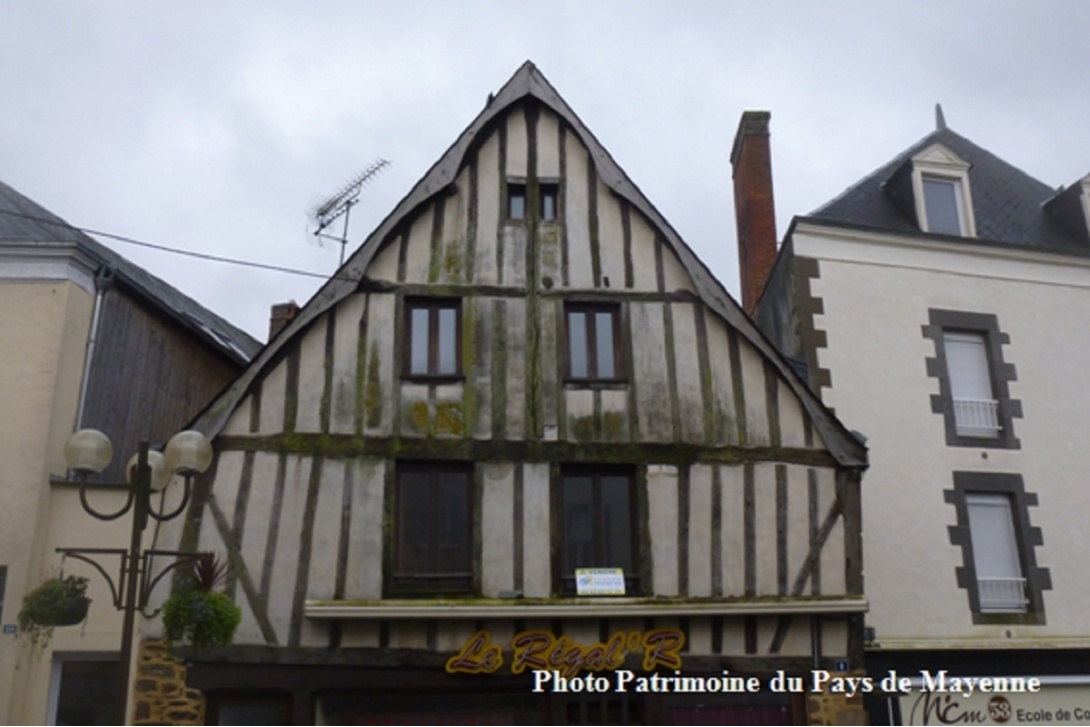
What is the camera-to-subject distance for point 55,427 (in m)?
10.4

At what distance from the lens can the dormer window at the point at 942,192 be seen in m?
12.8

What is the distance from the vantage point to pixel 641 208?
10.6m

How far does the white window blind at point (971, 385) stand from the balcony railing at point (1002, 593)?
151cm

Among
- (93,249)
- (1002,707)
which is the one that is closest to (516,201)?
(93,249)

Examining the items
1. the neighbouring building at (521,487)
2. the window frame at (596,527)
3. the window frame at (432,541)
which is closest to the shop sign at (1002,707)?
the neighbouring building at (521,487)

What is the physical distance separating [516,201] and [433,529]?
327 centimetres

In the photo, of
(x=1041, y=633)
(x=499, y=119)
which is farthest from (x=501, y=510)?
(x=1041, y=633)

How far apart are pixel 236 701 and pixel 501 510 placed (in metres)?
2.63

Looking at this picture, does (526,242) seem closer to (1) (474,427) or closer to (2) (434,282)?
(2) (434,282)

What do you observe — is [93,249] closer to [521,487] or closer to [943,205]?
[521,487]

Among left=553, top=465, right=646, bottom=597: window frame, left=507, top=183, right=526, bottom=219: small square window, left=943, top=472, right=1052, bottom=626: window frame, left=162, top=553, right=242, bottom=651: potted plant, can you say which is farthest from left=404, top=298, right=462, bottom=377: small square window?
left=943, top=472, right=1052, bottom=626: window frame

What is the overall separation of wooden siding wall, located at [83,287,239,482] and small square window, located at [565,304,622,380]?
364cm

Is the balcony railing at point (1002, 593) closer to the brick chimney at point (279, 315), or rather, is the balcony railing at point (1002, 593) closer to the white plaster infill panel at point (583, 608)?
the white plaster infill panel at point (583, 608)

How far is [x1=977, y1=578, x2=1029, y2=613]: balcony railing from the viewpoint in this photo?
36.8 feet
